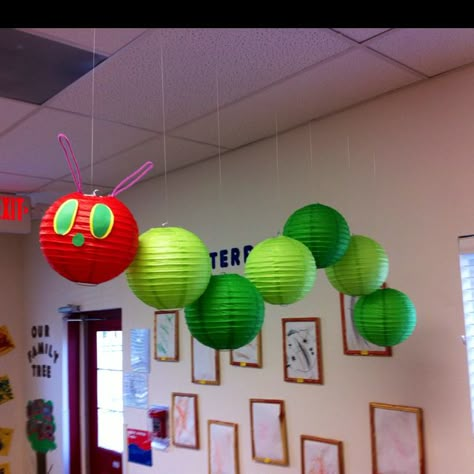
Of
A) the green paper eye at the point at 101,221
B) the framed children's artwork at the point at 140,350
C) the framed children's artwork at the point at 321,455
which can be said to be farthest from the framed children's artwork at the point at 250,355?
the green paper eye at the point at 101,221

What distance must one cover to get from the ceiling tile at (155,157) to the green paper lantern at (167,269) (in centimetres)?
153

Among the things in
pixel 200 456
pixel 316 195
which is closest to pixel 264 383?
pixel 200 456

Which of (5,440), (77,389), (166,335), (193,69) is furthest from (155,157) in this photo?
(5,440)

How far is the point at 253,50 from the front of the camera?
1.97 m

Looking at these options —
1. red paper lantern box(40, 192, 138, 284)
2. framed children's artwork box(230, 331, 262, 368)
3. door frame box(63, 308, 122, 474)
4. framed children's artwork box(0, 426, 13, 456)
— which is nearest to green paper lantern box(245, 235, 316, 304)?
red paper lantern box(40, 192, 138, 284)

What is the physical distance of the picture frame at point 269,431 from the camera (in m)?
2.73

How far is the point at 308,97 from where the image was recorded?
242cm

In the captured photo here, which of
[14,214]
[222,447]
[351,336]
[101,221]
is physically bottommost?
[222,447]

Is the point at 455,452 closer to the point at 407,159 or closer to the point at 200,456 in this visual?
the point at 407,159

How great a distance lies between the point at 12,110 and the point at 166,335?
1655mm

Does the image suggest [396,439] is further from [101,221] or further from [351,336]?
[101,221]

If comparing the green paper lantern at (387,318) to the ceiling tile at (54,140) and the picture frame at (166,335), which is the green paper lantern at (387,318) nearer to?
the ceiling tile at (54,140)

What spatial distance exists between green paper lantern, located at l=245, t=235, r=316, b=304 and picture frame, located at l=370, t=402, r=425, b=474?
874 millimetres

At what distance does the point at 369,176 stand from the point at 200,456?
1855 mm
